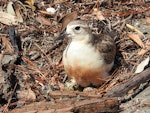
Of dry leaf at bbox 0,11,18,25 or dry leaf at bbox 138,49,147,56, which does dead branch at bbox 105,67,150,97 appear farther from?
dry leaf at bbox 0,11,18,25

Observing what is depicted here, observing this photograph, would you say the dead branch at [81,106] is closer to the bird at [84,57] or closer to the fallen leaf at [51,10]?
the bird at [84,57]

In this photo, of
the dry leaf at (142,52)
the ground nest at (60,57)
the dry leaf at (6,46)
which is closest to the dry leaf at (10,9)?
the ground nest at (60,57)

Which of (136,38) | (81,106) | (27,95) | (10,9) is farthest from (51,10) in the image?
(81,106)

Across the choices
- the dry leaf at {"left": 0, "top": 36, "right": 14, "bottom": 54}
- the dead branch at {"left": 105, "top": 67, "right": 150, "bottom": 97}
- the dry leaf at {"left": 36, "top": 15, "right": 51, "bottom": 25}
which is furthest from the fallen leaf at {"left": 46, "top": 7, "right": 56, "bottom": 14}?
the dead branch at {"left": 105, "top": 67, "right": 150, "bottom": 97}

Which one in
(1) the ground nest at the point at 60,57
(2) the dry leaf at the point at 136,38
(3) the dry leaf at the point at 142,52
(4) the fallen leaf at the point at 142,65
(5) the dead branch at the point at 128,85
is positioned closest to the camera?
(1) the ground nest at the point at 60,57

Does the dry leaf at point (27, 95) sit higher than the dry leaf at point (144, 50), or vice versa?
the dry leaf at point (144, 50)

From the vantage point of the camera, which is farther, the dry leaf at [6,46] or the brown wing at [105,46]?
the dry leaf at [6,46]

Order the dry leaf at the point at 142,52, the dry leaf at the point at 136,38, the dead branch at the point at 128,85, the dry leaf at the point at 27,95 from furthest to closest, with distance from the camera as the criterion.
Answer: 1. the dry leaf at the point at 136,38
2. the dry leaf at the point at 142,52
3. the dry leaf at the point at 27,95
4. the dead branch at the point at 128,85
